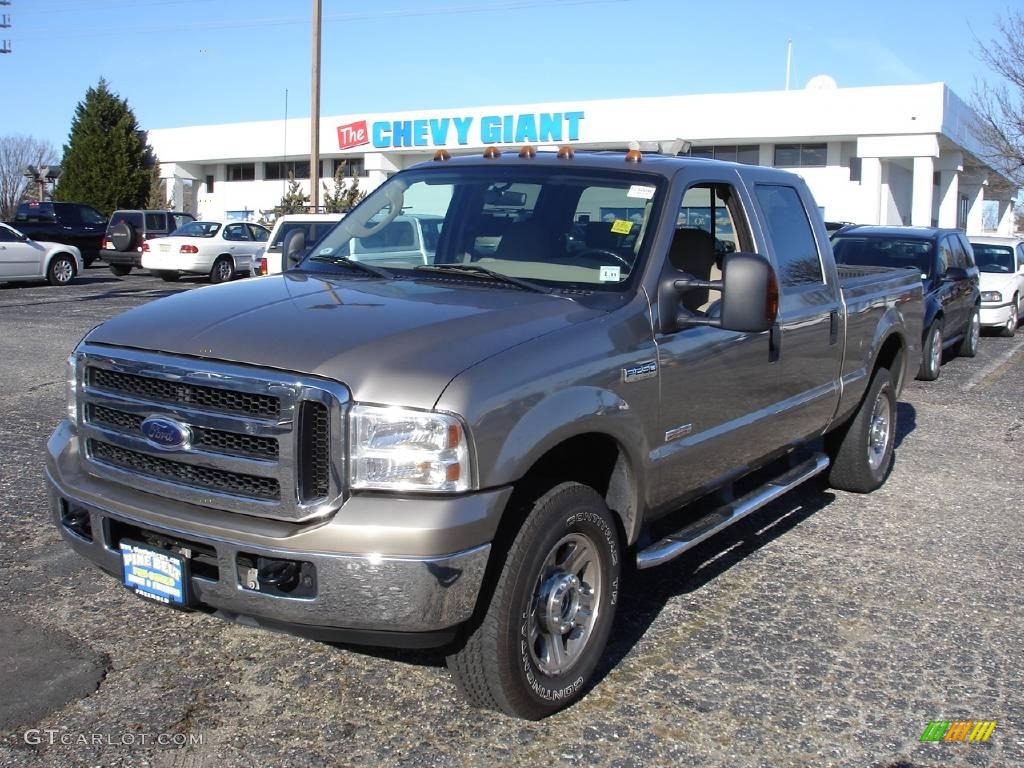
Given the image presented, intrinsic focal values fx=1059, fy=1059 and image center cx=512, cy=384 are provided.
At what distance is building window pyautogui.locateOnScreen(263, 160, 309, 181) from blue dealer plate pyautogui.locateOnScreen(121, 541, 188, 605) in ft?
144

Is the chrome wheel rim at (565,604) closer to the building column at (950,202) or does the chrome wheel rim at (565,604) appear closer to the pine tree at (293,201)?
the pine tree at (293,201)

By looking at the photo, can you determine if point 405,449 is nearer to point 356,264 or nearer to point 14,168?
point 356,264

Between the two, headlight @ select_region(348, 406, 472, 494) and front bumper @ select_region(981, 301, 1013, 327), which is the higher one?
headlight @ select_region(348, 406, 472, 494)

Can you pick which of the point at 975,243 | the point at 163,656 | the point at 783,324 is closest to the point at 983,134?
the point at 975,243

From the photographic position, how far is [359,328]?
3520 millimetres

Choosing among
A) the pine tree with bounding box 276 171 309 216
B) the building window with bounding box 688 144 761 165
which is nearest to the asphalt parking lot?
the pine tree with bounding box 276 171 309 216

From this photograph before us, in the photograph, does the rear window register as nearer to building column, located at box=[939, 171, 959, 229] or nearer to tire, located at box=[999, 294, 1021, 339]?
tire, located at box=[999, 294, 1021, 339]

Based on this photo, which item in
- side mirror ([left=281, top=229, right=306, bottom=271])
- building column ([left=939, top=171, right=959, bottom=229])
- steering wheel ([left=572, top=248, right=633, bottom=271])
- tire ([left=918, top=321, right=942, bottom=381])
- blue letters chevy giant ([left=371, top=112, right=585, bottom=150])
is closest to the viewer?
steering wheel ([left=572, top=248, right=633, bottom=271])

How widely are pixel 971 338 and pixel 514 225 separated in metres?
11.7

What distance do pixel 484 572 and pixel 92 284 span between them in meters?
23.5

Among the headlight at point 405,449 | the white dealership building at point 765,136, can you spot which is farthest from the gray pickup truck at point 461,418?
the white dealership building at point 765,136

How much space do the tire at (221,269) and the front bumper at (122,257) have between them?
2.60 meters

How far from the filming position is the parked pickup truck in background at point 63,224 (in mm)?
28938

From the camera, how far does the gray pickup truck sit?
3.18m
